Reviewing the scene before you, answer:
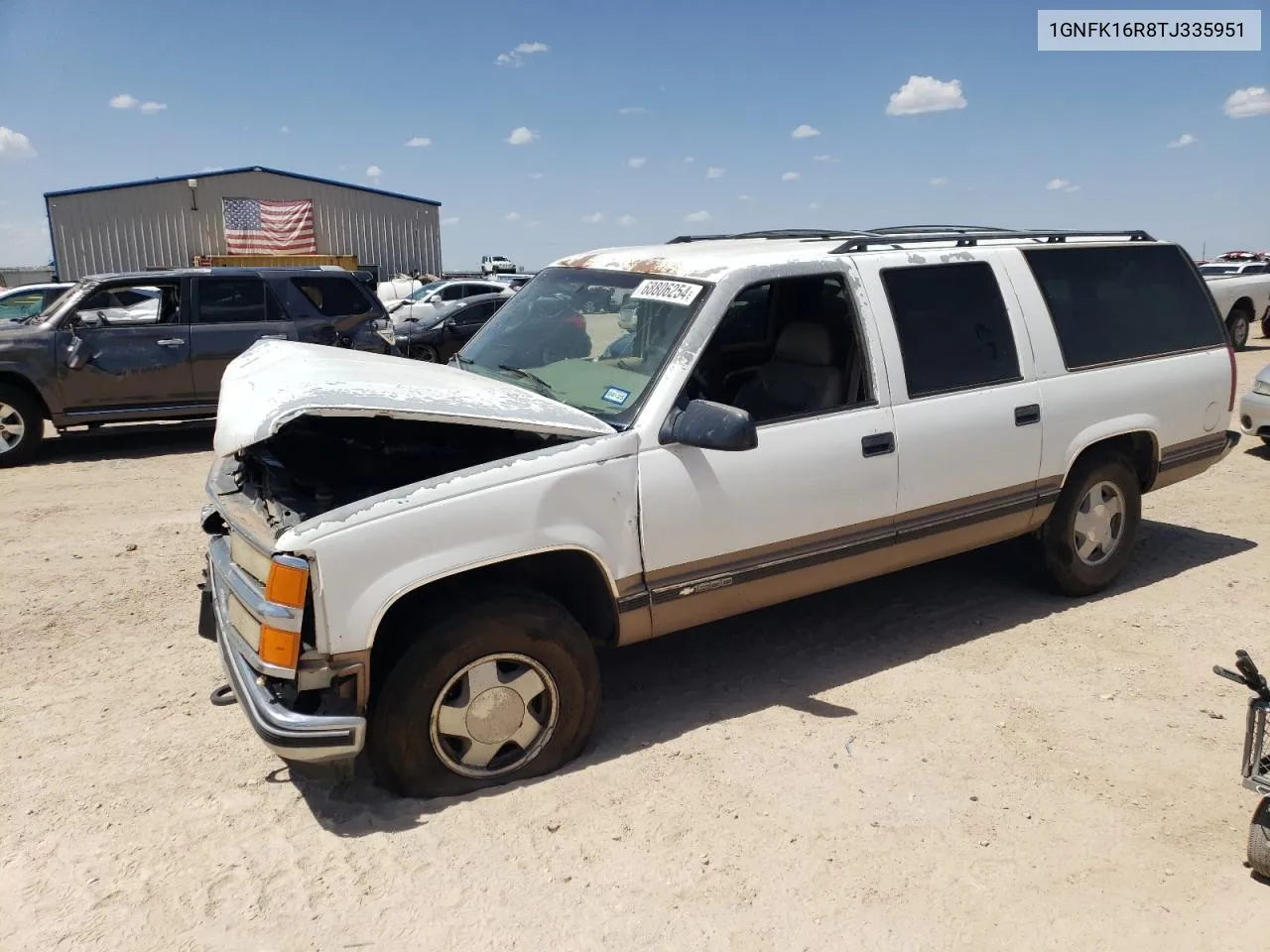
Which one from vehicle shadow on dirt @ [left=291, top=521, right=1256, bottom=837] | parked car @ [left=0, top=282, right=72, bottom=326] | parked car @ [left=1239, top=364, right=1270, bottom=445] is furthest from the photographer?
parked car @ [left=0, top=282, right=72, bottom=326]

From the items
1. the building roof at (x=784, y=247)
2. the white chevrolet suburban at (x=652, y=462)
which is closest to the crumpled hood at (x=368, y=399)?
the white chevrolet suburban at (x=652, y=462)

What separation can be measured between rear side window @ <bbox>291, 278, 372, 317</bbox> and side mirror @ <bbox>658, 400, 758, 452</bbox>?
8357 mm

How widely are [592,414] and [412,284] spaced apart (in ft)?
90.1

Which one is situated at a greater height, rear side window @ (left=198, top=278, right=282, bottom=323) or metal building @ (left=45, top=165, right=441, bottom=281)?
metal building @ (left=45, top=165, right=441, bottom=281)

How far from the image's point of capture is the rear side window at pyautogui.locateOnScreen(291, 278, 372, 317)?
10828mm

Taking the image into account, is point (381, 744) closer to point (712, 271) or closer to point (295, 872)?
point (295, 872)

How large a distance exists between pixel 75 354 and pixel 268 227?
2986 centimetres

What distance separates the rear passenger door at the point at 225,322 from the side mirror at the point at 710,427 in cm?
779

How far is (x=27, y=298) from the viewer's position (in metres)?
12.9

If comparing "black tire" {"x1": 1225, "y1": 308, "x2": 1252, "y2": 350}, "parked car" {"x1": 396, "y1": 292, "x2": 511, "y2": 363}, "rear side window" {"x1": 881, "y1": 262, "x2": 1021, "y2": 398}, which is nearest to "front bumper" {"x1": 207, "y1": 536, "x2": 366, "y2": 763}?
"rear side window" {"x1": 881, "y1": 262, "x2": 1021, "y2": 398}

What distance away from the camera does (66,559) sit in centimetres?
612

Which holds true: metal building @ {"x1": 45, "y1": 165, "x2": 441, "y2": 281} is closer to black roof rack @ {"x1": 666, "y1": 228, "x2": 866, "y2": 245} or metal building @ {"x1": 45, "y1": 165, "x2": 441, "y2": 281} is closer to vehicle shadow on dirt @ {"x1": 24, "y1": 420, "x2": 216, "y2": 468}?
vehicle shadow on dirt @ {"x1": 24, "y1": 420, "x2": 216, "y2": 468}

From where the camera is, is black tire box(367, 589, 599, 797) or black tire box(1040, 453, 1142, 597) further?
black tire box(1040, 453, 1142, 597)

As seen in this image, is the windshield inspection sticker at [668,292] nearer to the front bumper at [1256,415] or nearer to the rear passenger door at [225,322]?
the front bumper at [1256,415]
